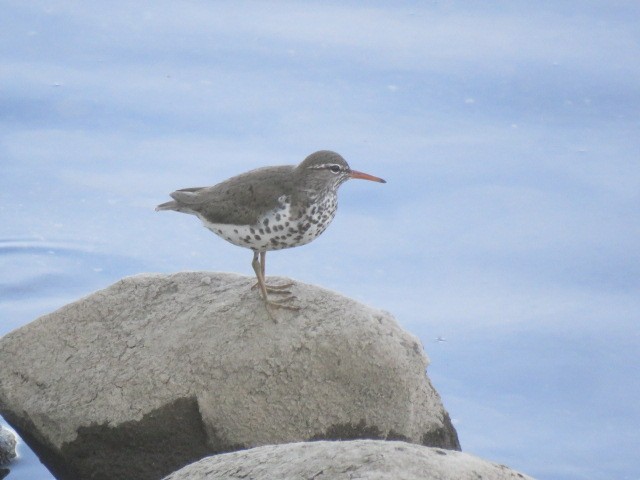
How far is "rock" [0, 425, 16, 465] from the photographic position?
7.02 meters

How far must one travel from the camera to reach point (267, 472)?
475 centimetres

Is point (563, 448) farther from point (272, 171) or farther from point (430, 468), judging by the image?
point (430, 468)

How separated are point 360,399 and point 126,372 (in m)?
1.23

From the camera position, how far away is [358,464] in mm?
4605

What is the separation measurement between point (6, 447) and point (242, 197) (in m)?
2.05

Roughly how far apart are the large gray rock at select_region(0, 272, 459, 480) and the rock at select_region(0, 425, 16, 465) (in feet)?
1.39

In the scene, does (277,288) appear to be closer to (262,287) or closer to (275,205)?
(262,287)

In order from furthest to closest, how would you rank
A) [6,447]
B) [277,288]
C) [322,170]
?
1. [6,447]
2. [277,288]
3. [322,170]

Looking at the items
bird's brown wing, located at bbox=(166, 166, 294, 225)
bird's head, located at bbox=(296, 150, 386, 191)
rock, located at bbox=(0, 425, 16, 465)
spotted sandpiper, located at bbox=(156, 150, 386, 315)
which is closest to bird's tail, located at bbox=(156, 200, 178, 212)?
bird's brown wing, located at bbox=(166, 166, 294, 225)

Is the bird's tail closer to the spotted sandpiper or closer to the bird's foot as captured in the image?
the spotted sandpiper

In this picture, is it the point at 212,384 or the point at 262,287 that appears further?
the point at 262,287

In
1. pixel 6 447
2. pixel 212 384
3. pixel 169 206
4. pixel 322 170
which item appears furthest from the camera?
pixel 6 447

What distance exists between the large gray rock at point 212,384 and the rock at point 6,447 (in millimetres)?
423

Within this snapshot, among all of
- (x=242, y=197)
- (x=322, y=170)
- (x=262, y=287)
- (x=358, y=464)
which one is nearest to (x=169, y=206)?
(x=242, y=197)
